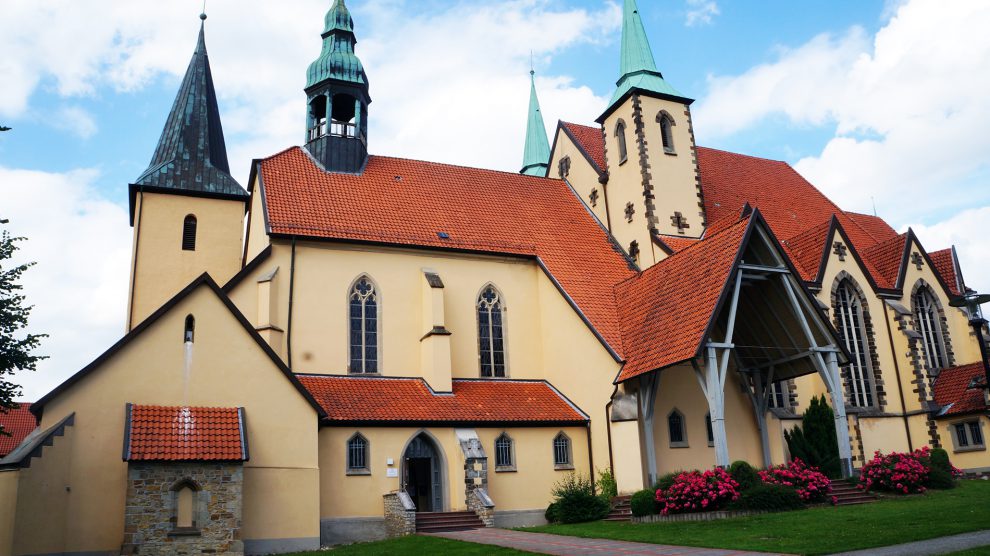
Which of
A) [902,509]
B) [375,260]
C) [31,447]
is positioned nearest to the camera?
[31,447]

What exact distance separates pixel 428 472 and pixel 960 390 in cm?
1851

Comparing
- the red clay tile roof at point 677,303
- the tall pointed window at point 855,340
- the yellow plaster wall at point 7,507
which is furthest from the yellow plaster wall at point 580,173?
the yellow plaster wall at point 7,507

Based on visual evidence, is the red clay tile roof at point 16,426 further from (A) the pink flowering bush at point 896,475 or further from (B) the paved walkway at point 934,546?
(B) the paved walkway at point 934,546

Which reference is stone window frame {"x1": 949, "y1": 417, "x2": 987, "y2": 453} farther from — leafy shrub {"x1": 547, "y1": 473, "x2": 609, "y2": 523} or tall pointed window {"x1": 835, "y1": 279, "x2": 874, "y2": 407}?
leafy shrub {"x1": 547, "y1": 473, "x2": 609, "y2": 523}

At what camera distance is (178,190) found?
26.4 meters

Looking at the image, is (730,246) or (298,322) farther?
(298,322)

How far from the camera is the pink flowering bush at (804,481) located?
19766mm

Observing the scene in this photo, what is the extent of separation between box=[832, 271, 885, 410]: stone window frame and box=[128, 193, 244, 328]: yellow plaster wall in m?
20.6

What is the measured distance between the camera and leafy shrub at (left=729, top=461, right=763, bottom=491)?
62.6ft

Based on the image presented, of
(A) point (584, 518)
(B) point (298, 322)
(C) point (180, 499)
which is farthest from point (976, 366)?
(C) point (180, 499)

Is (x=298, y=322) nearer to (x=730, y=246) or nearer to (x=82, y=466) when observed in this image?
(x=82, y=466)

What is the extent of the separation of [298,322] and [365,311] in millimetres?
2157

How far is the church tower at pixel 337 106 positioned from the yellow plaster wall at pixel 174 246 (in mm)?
3664

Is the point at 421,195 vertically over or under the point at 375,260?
over
